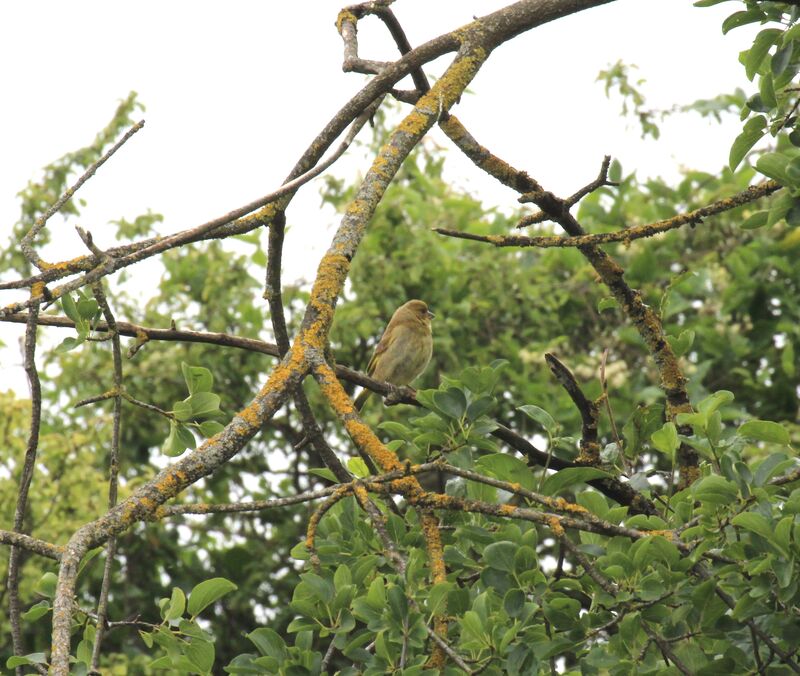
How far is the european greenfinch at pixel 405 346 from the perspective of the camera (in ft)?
23.4

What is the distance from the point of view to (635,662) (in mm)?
2570

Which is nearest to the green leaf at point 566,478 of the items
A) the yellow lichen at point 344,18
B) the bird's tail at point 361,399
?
the yellow lichen at point 344,18

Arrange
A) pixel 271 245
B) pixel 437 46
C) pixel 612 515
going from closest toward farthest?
pixel 612 515, pixel 271 245, pixel 437 46

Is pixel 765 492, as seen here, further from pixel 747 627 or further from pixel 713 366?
pixel 713 366

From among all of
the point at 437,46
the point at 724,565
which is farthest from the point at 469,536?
the point at 437,46

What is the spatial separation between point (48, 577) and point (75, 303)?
63 centimetres

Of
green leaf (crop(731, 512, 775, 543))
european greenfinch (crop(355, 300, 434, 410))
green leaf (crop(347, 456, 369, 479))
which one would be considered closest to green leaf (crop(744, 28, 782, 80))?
green leaf (crop(731, 512, 775, 543))

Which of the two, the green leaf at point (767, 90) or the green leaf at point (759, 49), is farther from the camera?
the green leaf at point (759, 49)

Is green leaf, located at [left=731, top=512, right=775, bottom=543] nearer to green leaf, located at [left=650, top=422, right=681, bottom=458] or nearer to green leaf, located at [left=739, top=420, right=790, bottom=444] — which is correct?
green leaf, located at [left=739, top=420, right=790, bottom=444]

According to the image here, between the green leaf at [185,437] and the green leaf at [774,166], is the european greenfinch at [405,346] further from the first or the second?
the green leaf at [774,166]

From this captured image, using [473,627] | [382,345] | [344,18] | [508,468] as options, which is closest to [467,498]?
[508,468]

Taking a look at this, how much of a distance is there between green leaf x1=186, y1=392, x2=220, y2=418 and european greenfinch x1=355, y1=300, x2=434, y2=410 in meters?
4.16

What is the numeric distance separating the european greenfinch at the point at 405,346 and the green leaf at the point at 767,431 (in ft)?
14.6

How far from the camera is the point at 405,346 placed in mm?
7152
